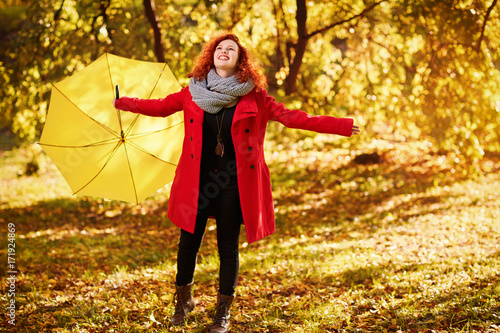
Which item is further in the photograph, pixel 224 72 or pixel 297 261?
pixel 297 261

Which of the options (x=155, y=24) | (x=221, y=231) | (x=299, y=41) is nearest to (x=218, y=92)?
(x=221, y=231)

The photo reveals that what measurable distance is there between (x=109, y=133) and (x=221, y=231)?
128cm

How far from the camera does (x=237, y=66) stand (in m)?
3.13

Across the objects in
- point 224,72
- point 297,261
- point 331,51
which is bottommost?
point 297,261

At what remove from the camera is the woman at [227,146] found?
2969mm

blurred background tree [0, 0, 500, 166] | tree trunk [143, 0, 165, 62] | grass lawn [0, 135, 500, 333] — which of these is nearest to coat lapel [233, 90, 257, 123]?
grass lawn [0, 135, 500, 333]

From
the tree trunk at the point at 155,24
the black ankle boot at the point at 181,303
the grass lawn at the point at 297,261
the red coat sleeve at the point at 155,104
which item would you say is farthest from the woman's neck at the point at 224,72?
the tree trunk at the point at 155,24

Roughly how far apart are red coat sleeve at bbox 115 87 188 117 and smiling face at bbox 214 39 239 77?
13.7 inches

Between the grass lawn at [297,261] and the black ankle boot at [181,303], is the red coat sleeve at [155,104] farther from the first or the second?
the grass lawn at [297,261]

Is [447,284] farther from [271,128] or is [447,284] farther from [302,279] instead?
[271,128]

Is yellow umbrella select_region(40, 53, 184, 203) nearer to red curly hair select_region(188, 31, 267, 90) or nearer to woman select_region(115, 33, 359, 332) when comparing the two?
woman select_region(115, 33, 359, 332)

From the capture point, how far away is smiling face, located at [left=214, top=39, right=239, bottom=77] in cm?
303

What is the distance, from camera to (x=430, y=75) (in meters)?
5.98

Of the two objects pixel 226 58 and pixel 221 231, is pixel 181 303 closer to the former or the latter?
pixel 221 231
